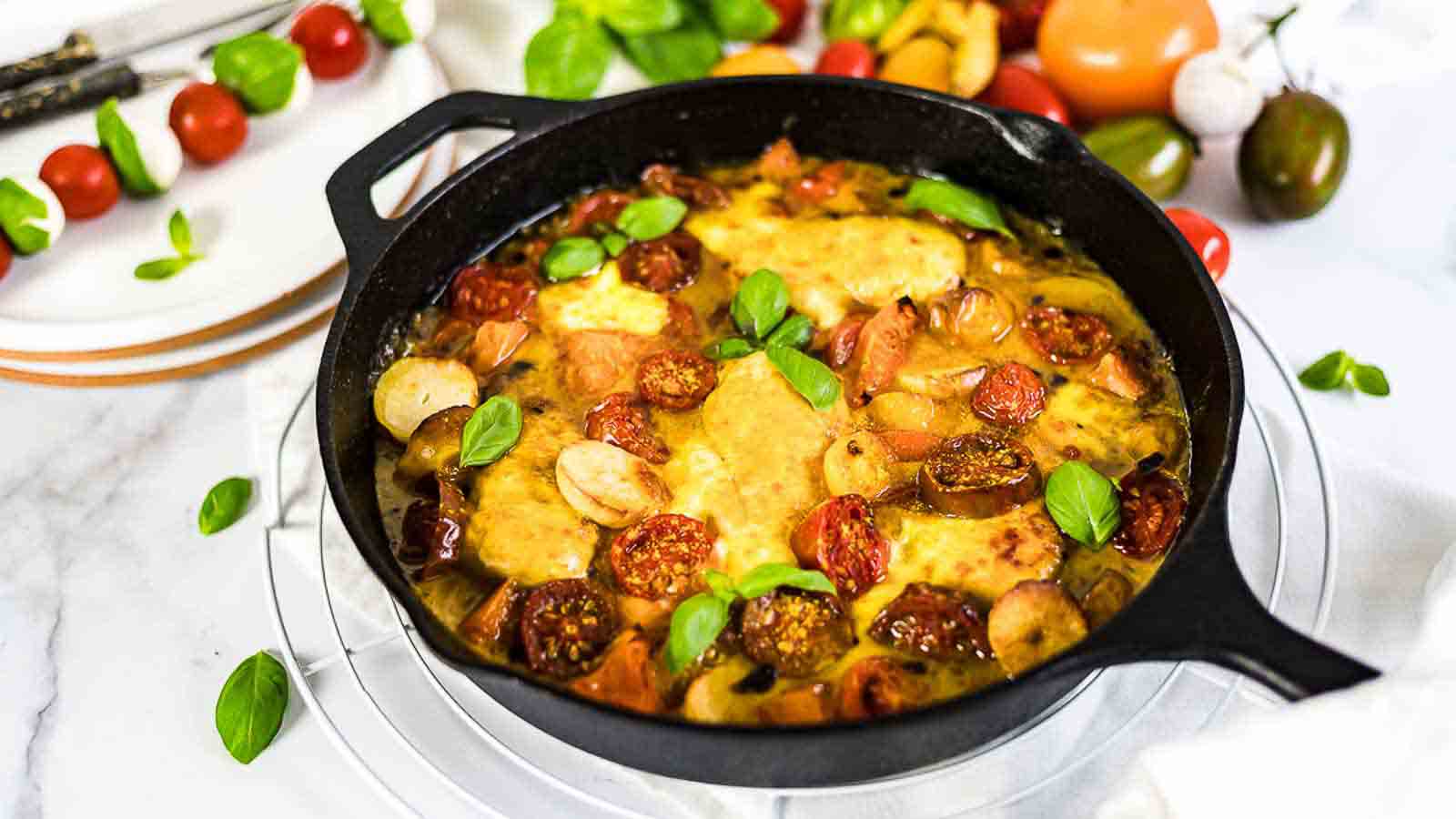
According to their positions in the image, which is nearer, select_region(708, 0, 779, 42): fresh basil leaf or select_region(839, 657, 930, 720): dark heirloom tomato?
select_region(839, 657, 930, 720): dark heirloom tomato

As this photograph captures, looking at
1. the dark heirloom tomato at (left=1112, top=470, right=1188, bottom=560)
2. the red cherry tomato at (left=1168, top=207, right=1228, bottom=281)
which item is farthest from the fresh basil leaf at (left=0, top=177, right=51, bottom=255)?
the red cherry tomato at (left=1168, top=207, right=1228, bottom=281)

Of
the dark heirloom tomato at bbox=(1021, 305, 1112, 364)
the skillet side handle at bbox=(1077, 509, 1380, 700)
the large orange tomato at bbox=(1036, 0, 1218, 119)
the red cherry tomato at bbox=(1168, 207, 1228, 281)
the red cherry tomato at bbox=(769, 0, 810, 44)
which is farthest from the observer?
the red cherry tomato at bbox=(769, 0, 810, 44)

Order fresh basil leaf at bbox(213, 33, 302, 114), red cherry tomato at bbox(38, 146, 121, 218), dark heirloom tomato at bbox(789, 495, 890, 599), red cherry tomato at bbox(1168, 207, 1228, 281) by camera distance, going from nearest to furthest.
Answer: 1. dark heirloom tomato at bbox(789, 495, 890, 599)
2. red cherry tomato at bbox(1168, 207, 1228, 281)
3. red cherry tomato at bbox(38, 146, 121, 218)
4. fresh basil leaf at bbox(213, 33, 302, 114)

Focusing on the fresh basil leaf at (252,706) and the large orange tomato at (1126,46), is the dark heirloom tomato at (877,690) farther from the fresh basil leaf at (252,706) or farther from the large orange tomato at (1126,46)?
the large orange tomato at (1126,46)

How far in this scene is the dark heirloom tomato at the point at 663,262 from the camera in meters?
3.15

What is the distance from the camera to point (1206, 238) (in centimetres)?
348

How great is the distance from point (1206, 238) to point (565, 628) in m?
2.02

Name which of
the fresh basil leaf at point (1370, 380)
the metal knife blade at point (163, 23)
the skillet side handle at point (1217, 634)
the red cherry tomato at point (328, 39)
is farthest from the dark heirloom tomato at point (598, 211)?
the fresh basil leaf at point (1370, 380)

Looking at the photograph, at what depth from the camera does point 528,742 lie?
8.55 ft

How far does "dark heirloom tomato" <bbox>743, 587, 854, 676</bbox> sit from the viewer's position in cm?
240

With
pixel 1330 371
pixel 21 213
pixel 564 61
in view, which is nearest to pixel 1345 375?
pixel 1330 371

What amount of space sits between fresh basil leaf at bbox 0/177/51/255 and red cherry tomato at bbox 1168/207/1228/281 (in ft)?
9.58

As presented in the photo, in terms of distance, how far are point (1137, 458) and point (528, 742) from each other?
4.40 feet

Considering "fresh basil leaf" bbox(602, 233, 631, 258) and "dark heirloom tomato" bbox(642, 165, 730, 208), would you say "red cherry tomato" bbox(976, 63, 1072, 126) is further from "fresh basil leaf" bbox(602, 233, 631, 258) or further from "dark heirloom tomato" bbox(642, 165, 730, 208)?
"fresh basil leaf" bbox(602, 233, 631, 258)
